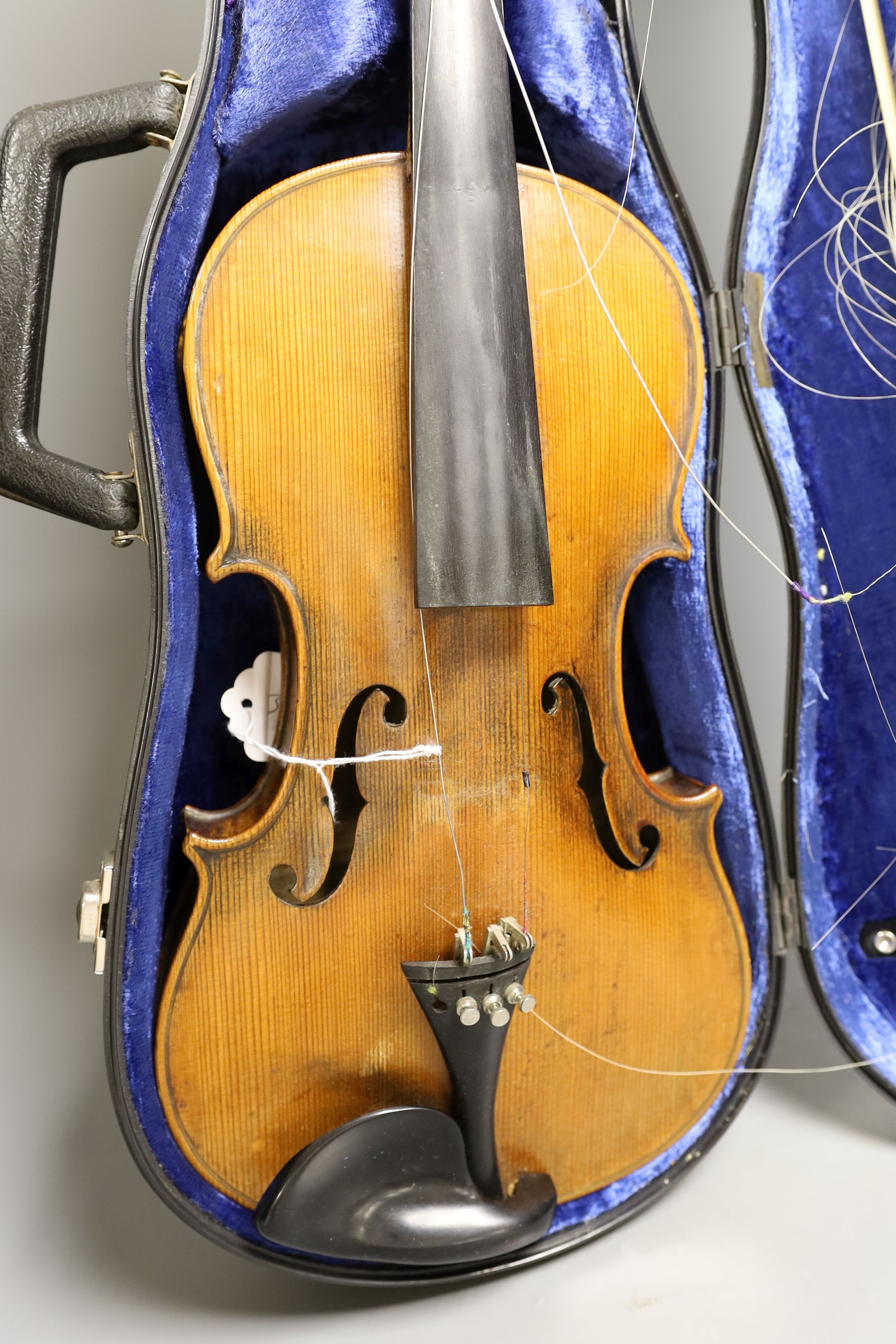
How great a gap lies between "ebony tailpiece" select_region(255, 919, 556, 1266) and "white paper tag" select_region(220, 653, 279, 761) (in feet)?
0.89

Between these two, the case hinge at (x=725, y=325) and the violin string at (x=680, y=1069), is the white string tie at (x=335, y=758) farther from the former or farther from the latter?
the case hinge at (x=725, y=325)

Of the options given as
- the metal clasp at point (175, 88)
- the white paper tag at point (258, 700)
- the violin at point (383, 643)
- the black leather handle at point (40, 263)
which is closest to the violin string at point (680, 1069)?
the violin at point (383, 643)

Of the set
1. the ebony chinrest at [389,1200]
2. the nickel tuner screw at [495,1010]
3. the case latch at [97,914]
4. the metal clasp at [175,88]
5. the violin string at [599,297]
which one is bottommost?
the ebony chinrest at [389,1200]

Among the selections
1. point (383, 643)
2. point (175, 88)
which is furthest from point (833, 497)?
point (175, 88)

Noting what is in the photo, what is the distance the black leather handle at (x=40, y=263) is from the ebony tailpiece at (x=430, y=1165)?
512mm

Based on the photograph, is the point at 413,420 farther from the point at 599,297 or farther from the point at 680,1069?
the point at 680,1069

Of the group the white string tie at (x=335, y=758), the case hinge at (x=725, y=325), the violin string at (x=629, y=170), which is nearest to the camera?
the white string tie at (x=335, y=758)

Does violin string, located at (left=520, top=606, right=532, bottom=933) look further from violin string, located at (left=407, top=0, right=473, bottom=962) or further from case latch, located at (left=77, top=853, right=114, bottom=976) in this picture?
case latch, located at (left=77, top=853, right=114, bottom=976)

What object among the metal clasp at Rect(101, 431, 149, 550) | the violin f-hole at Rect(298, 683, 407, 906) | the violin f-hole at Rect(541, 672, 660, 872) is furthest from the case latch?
the violin f-hole at Rect(541, 672, 660, 872)

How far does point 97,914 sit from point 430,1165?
0.37 meters

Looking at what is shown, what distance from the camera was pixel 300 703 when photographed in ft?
2.91

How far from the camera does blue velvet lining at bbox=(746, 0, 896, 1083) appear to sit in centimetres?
113

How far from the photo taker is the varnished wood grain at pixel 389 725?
0.89 m

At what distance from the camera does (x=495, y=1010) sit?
35.1 inches
